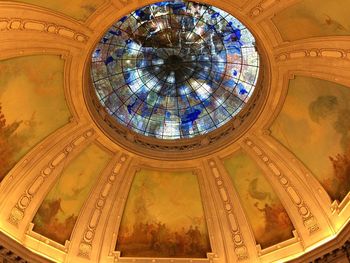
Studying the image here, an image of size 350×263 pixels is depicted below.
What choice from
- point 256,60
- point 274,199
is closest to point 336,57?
point 256,60

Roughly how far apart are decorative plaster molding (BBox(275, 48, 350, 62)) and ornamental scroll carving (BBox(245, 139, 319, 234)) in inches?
→ 156

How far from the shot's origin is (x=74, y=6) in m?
15.0

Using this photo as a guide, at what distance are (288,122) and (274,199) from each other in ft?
10.4

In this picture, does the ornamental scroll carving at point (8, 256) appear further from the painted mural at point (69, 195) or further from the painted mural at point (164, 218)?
the painted mural at point (164, 218)

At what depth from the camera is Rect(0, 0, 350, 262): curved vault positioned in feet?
51.3

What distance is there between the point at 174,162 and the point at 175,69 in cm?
405

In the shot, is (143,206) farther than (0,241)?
Yes

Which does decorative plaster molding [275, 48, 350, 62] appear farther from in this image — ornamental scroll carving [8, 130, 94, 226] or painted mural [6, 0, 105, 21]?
ornamental scroll carving [8, 130, 94, 226]

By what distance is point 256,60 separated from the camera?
19.2 m

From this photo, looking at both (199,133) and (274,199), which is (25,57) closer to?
(199,133)

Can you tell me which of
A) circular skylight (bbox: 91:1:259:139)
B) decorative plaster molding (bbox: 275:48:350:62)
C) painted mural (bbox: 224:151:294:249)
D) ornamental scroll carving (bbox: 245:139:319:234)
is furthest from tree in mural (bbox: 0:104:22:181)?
decorative plaster molding (bbox: 275:48:350:62)

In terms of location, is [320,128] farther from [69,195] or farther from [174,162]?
[69,195]

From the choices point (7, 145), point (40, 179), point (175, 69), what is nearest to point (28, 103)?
point (7, 145)

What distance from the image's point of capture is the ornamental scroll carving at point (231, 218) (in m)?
18.5
